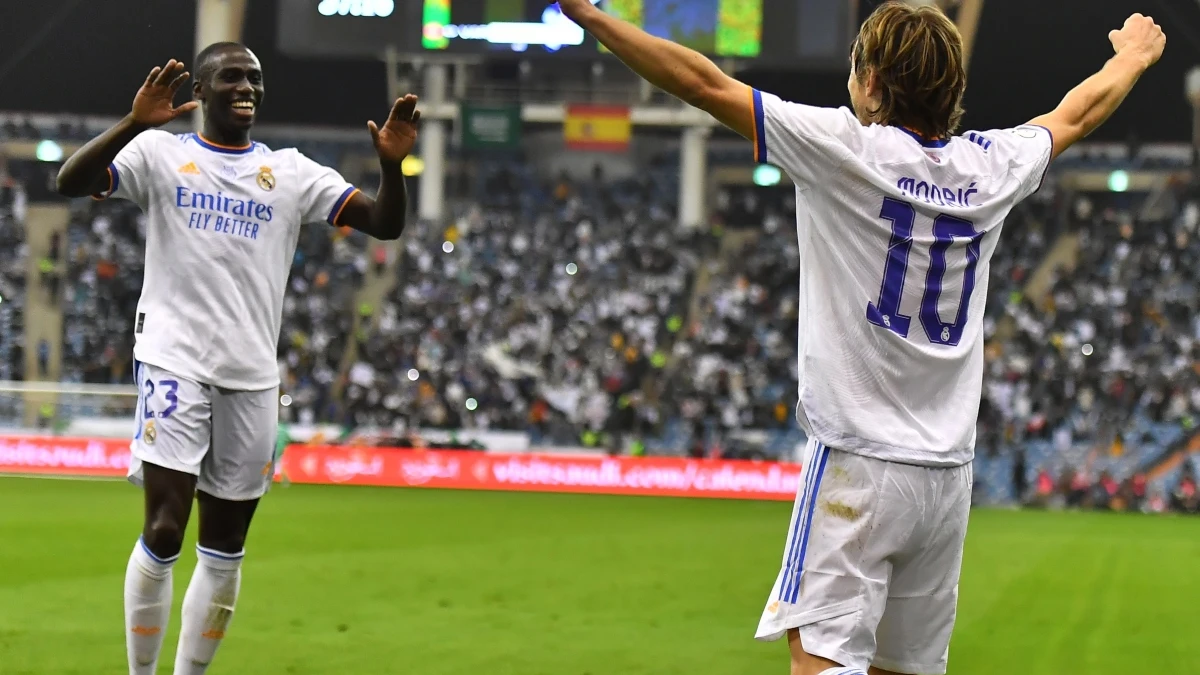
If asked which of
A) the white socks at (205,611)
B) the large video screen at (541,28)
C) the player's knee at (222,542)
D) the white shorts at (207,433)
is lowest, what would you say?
the white socks at (205,611)

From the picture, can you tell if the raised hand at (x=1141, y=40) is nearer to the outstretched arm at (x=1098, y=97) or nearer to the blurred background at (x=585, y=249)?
the outstretched arm at (x=1098, y=97)

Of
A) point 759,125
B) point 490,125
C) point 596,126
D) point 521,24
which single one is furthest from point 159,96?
point 596,126

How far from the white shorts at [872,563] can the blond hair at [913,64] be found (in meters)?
0.80

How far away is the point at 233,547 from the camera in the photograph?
505 cm

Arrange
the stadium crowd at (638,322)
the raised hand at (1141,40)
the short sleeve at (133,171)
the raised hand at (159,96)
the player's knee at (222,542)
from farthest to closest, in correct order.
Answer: the stadium crowd at (638,322) < the player's knee at (222,542) < the short sleeve at (133,171) < the raised hand at (159,96) < the raised hand at (1141,40)

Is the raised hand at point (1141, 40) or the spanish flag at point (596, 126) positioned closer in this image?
the raised hand at point (1141, 40)

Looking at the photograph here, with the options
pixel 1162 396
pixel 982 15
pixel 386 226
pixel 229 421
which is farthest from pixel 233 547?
pixel 982 15

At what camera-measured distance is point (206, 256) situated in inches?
196

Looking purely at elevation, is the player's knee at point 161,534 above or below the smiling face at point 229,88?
below

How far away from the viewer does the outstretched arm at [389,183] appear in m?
4.91

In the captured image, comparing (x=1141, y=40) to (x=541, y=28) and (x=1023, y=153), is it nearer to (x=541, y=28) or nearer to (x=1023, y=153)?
(x=1023, y=153)

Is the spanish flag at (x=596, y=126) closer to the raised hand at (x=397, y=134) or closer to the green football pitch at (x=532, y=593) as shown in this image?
the green football pitch at (x=532, y=593)

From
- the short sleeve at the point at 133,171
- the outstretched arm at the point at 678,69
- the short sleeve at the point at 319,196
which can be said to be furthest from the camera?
the short sleeve at the point at 319,196

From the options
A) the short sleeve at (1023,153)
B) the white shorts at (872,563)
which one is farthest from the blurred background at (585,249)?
the white shorts at (872,563)
